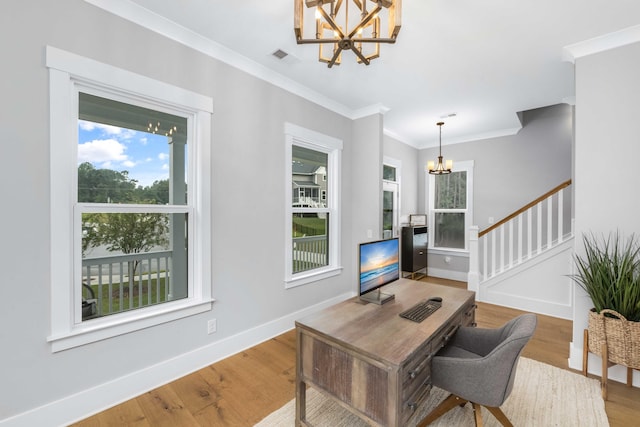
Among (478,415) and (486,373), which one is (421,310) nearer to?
(486,373)

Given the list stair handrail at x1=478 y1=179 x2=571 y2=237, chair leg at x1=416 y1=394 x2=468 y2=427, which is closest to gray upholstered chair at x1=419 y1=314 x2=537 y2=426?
chair leg at x1=416 y1=394 x2=468 y2=427

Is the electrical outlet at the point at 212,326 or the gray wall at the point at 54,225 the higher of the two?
the gray wall at the point at 54,225

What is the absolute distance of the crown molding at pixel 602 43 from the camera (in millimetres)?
2164

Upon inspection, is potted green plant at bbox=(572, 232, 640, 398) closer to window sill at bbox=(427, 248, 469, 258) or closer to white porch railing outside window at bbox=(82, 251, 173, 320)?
window sill at bbox=(427, 248, 469, 258)

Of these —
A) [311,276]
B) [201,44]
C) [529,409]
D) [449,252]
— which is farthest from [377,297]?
[449,252]

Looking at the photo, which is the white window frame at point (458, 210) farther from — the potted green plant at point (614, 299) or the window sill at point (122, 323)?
the window sill at point (122, 323)

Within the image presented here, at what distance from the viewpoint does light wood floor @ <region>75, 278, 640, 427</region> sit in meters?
1.80

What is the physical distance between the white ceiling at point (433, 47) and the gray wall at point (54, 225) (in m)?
0.24

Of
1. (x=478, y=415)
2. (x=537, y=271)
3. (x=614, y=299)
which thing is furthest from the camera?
(x=537, y=271)

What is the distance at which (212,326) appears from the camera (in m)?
2.46

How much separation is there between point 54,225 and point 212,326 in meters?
1.39

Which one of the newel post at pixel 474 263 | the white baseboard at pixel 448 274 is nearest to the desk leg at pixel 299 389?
the newel post at pixel 474 263

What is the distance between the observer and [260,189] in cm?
284

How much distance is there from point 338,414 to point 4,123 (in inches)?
105
